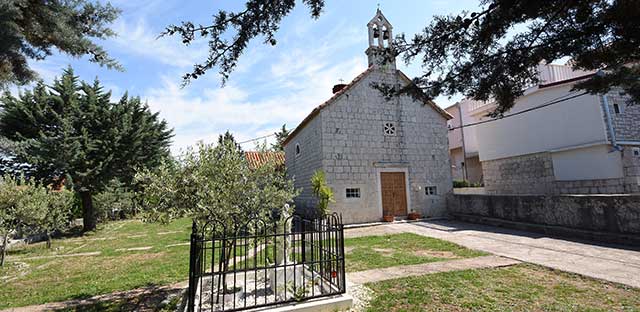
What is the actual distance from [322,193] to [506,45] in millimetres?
10000

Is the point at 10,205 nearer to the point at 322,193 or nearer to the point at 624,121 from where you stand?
the point at 322,193

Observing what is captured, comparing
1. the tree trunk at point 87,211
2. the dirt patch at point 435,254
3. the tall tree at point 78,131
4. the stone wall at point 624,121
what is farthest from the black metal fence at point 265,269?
the tree trunk at point 87,211

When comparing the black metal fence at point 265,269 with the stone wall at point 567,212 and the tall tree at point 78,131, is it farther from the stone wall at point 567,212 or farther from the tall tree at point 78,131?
the tall tree at point 78,131

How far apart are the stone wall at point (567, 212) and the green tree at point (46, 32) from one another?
11.5 metres

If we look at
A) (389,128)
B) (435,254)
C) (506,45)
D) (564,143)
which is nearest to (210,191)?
(506,45)

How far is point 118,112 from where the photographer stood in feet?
53.1

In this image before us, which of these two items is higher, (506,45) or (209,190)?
(506,45)

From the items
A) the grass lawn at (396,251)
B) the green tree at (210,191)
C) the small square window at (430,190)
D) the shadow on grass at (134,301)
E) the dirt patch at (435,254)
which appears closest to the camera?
the green tree at (210,191)

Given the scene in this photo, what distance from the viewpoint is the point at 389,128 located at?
1454 cm

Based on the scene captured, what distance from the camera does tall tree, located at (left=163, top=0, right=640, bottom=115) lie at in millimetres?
2492

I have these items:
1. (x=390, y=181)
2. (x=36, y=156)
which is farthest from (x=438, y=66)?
(x=36, y=156)

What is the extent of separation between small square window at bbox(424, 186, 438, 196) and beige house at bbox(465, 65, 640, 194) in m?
4.08

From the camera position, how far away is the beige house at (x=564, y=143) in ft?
37.3

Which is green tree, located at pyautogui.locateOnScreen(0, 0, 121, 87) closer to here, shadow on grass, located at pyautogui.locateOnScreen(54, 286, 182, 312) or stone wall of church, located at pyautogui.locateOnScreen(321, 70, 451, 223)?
shadow on grass, located at pyautogui.locateOnScreen(54, 286, 182, 312)
